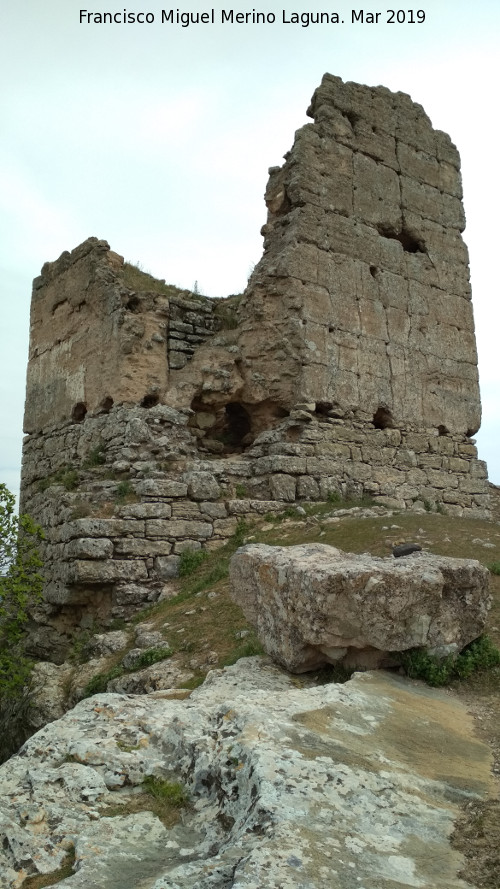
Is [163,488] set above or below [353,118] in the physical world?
below

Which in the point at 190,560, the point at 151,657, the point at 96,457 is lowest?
the point at 151,657

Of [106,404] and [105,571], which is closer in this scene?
[105,571]

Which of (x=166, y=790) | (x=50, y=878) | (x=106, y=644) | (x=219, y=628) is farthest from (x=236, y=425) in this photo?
(x=50, y=878)

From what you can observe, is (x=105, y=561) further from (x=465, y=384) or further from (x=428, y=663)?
(x=465, y=384)

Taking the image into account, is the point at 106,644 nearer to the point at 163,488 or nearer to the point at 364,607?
the point at 163,488

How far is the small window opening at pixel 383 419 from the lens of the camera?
35.7ft

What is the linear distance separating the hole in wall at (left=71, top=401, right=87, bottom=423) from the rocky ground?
321cm

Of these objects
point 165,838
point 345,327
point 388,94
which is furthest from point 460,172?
point 165,838

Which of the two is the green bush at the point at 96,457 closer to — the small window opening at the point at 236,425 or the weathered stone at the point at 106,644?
the small window opening at the point at 236,425

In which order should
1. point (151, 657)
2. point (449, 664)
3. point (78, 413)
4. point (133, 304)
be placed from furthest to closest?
1. point (78, 413)
2. point (133, 304)
3. point (151, 657)
4. point (449, 664)

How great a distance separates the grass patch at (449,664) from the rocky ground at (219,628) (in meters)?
0.06

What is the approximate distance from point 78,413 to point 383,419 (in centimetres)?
442

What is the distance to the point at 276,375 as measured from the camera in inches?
394

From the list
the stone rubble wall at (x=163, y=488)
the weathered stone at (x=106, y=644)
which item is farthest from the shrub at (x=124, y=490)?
the weathered stone at (x=106, y=644)
